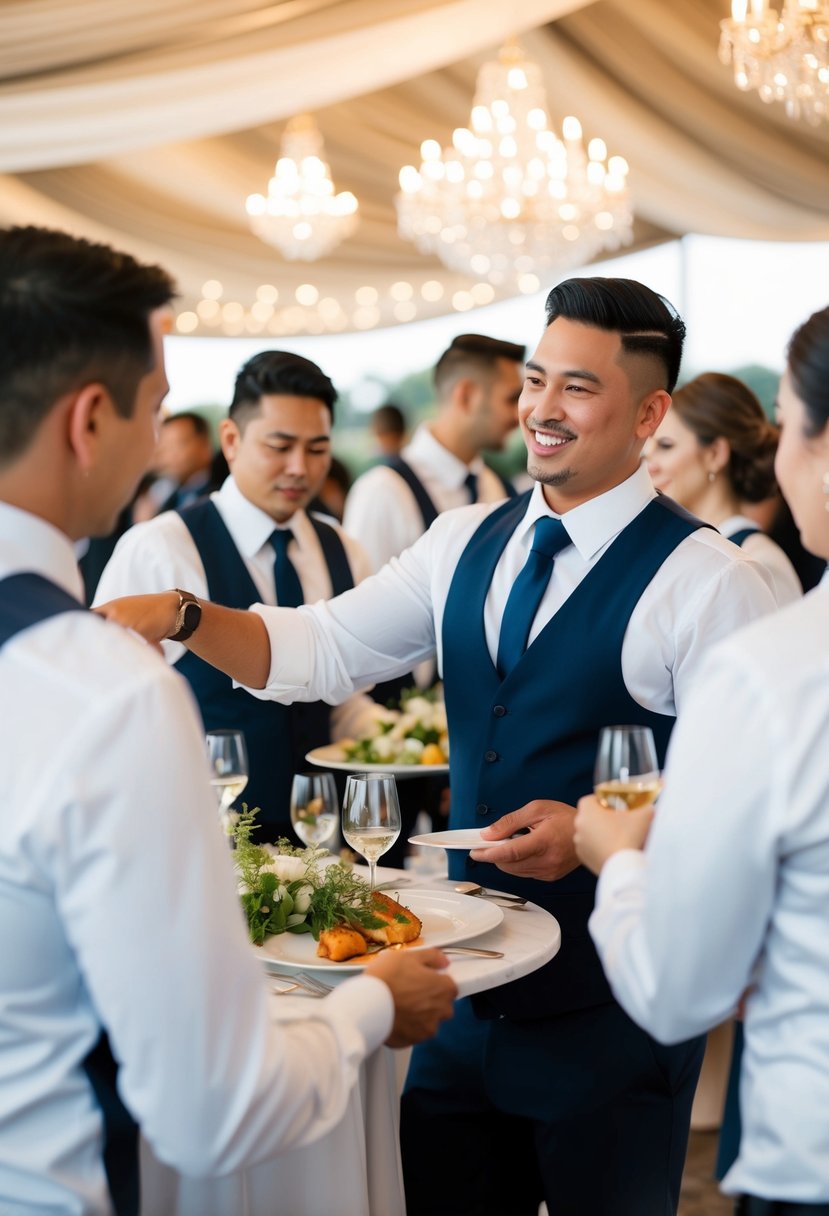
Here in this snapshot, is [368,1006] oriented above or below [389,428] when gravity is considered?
below

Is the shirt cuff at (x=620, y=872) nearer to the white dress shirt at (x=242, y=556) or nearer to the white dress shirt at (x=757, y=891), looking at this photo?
the white dress shirt at (x=757, y=891)

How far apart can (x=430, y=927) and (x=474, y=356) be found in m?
4.19

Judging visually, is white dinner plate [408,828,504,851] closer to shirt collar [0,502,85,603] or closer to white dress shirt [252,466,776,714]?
white dress shirt [252,466,776,714]

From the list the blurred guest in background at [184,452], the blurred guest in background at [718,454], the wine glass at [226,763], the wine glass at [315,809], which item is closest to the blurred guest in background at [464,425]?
the blurred guest in background at [718,454]

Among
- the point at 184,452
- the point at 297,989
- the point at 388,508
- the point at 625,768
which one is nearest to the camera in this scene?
the point at 625,768

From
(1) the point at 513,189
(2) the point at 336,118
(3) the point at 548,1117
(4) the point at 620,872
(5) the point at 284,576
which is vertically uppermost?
(2) the point at 336,118

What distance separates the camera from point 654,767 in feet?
5.56

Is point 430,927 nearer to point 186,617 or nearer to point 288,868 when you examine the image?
point 288,868

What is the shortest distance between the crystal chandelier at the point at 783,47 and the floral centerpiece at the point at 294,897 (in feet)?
14.1

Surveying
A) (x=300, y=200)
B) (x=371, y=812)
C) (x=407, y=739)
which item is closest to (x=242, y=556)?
(x=407, y=739)

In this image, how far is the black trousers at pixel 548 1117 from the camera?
2.25 m

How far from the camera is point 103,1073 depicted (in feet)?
4.82

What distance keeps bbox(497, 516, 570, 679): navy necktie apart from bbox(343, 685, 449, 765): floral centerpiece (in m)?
1.48

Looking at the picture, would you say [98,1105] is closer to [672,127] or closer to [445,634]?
[445,634]
